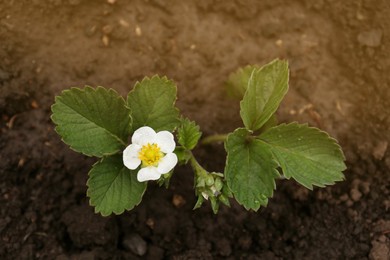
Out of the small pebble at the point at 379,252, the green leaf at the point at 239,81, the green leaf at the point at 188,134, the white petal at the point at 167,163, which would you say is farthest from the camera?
the green leaf at the point at 239,81

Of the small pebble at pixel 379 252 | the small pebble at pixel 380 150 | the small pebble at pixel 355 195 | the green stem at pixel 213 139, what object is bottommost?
the small pebble at pixel 379 252

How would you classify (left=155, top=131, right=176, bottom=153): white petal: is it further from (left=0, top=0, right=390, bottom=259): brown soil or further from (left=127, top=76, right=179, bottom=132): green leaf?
(left=0, top=0, right=390, bottom=259): brown soil

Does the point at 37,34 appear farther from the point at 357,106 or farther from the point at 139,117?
the point at 357,106

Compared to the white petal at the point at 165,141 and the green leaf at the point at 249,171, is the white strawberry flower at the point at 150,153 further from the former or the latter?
the green leaf at the point at 249,171


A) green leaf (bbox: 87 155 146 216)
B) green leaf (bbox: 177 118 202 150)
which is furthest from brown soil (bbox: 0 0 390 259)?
green leaf (bbox: 177 118 202 150)

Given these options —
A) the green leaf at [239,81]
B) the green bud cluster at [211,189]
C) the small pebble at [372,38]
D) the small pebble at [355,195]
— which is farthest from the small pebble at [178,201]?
the small pebble at [372,38]

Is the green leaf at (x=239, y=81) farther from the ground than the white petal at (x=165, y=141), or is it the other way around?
the white petal at (x=165, y=141)

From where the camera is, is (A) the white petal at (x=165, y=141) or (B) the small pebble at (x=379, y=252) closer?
(A) the white petal at (x=165, y=141)
